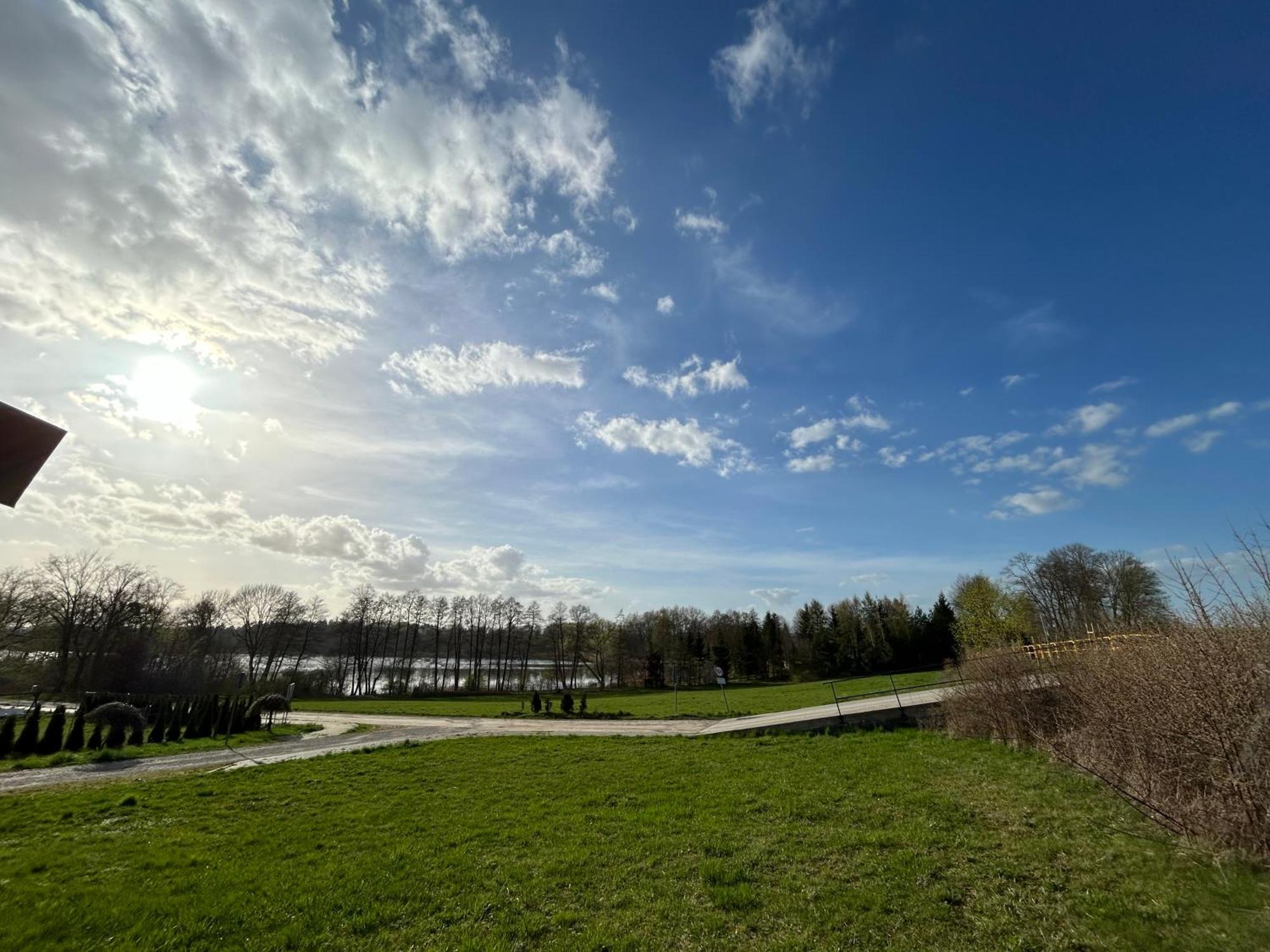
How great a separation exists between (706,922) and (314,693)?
75.5 m

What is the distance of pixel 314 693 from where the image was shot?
65.9 meters

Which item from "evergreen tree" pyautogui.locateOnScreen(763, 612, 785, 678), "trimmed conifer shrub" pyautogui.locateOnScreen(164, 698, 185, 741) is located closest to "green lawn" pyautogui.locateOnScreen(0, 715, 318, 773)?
"trimmed conifer shrub" pyautogui.locateOnScreen(164, 698, 185, 741)

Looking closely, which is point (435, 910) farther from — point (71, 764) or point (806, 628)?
point (806, 628)

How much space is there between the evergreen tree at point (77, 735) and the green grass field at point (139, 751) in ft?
1.68

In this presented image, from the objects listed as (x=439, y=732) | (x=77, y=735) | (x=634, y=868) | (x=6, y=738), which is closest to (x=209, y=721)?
(x=77, y=735)

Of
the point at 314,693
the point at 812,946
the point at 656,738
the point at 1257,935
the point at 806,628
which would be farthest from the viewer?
the point at 806,628

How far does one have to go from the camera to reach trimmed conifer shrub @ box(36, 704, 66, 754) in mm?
20781

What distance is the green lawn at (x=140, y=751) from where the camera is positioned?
61.9 feet

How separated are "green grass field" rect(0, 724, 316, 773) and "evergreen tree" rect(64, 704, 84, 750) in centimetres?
51

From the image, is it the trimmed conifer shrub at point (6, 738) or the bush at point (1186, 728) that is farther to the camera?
the trimmed conifer shrub at point (6, 738)

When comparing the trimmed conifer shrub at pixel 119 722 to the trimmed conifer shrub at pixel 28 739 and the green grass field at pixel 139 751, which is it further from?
the trimmed conifer shrub at pixel 28 739

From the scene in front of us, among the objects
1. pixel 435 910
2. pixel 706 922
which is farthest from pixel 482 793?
pixel 706 922

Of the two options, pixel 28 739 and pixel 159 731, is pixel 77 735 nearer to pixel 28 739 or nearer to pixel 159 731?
pixel 28 739

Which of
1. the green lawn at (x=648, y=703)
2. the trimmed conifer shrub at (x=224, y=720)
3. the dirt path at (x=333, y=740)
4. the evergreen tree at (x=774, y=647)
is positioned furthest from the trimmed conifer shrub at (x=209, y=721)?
the evergreen tree at (x=774, y=647)
